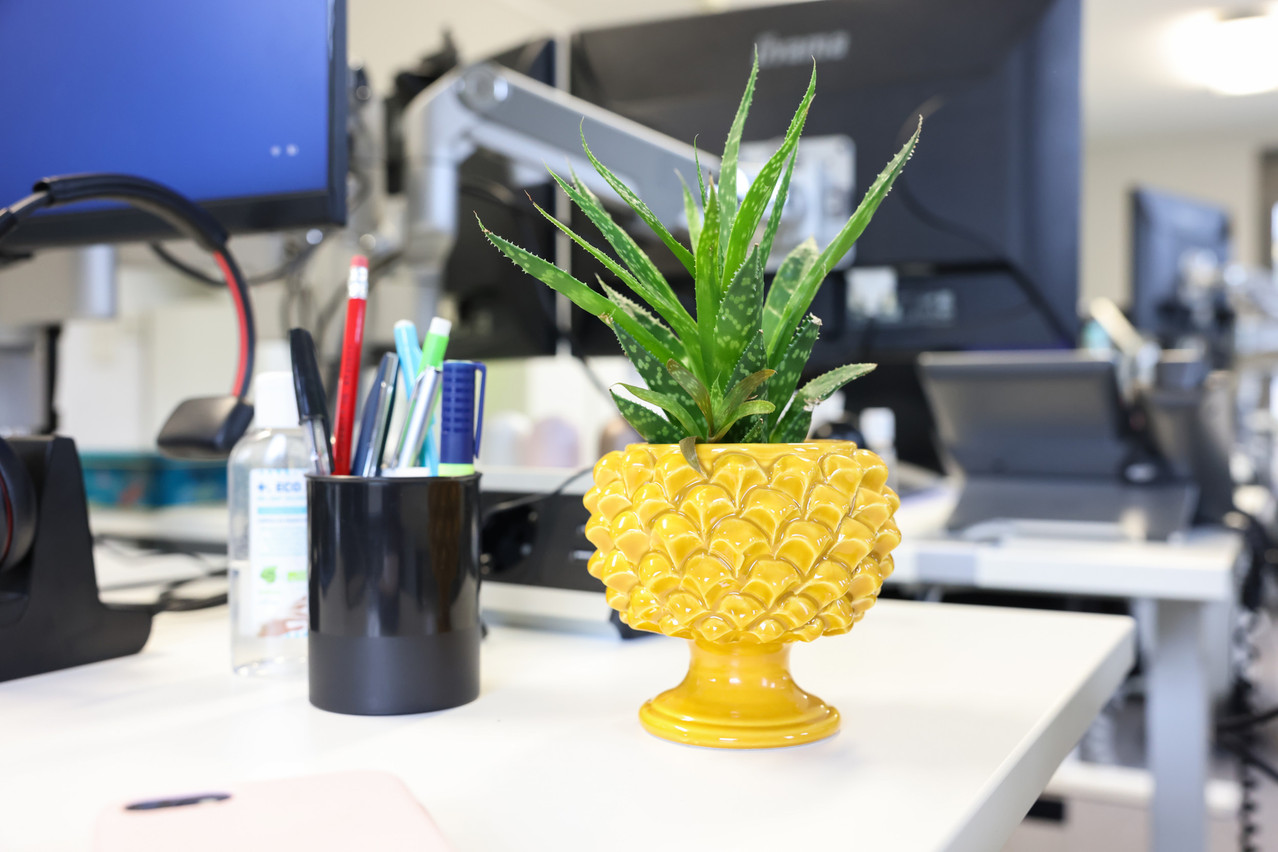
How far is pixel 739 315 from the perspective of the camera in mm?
401

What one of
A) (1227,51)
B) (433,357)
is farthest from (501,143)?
(1227,51)

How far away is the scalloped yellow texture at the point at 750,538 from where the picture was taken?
0.40 meters

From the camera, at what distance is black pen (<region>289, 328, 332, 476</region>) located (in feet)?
1.57

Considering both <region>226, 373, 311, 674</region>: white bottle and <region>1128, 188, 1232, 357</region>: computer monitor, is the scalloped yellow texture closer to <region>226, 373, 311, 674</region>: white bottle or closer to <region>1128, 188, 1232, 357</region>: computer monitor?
<region>226, 373, 311, 674</region>: white bottle

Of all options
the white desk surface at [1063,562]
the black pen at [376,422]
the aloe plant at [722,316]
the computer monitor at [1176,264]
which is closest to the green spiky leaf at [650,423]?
the aloe plant at [722,316]

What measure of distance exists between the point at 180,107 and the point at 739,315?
1.67 feet

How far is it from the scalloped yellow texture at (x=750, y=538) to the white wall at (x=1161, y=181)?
230 inches

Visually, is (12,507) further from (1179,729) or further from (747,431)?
(1179,729)

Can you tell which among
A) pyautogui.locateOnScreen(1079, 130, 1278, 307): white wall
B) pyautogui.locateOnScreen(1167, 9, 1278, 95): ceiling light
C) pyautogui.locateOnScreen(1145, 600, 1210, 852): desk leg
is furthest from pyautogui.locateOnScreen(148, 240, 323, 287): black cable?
pyautogui.locateOnScreen(1079, 130, 1278, 307): white wall

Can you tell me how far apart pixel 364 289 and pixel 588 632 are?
0.26 meters

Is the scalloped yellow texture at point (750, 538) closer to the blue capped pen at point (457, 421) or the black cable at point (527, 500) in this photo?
the blue capped pen at point (457, 421)

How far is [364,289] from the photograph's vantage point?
1.59 ft

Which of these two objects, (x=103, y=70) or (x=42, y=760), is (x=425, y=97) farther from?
(x=42, y=760)

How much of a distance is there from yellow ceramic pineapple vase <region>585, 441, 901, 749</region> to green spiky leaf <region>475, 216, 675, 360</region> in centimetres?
5
